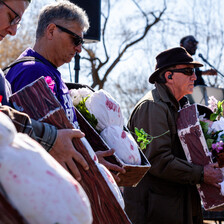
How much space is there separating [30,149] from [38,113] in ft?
2.48

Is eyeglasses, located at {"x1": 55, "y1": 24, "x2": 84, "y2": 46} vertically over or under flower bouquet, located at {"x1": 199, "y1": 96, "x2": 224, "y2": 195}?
over

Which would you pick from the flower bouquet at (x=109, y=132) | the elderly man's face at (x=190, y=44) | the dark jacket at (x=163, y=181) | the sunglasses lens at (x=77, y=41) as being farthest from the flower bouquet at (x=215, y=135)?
the elderly man's face at (x=190, y=44)

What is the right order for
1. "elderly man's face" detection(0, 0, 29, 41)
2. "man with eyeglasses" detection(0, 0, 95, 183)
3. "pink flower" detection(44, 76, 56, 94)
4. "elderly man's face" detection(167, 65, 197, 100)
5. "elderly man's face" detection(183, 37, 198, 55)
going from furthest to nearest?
1. "elderly man's face" detection(183, 37, 198, 55)
2. "elderly man's face" detection(167, 65, 197, 100)
3. "pink flower" detection(44, 76, 56, 94)
4. "elderly man's face" detection(0, 0, 29, 41)
5. "man with eyeglasses" detection(0, 0, 95, 183)

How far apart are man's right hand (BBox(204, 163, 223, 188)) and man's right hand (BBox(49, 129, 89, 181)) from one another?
198 cm

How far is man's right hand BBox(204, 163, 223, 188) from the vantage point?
3453 millimetres

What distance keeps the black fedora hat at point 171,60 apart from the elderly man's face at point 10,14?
79.5 inches

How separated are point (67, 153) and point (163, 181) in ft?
6.65

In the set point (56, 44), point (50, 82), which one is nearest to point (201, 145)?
point (56, 44)

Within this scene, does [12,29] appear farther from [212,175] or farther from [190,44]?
[190,44]

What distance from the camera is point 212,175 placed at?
347 centimetres

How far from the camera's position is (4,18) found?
201 centimetres

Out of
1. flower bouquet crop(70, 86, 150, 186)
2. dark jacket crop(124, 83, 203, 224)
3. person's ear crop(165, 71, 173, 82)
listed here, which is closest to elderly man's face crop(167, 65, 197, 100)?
person's ear crop(165, 71, 173, 82)

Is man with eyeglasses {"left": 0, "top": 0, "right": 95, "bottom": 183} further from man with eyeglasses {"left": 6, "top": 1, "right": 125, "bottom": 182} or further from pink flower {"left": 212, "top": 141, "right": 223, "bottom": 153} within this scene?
pink flower {"left": 212, "top": 141, "right": 223, "bottom": 153}

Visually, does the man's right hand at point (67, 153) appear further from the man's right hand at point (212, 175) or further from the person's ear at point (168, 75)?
the person's ear at point (168, 75)
